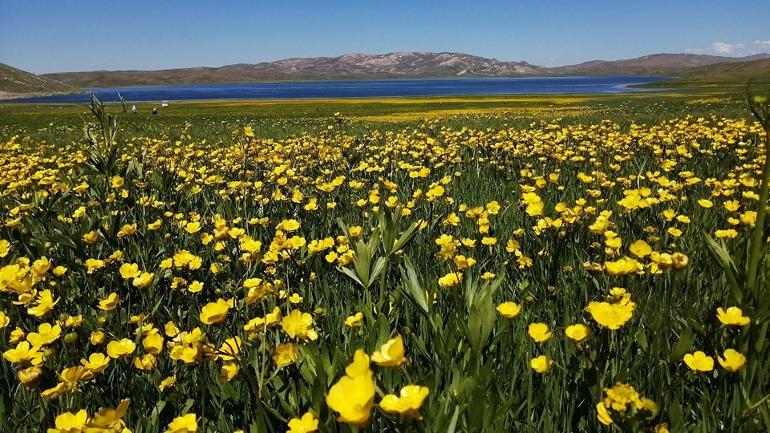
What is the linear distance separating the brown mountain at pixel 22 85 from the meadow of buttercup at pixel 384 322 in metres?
149

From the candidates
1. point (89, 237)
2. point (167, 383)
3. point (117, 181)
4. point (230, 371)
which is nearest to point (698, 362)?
point (230, 371)

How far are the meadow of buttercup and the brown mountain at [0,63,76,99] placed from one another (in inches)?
5884

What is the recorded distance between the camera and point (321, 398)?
1.40m

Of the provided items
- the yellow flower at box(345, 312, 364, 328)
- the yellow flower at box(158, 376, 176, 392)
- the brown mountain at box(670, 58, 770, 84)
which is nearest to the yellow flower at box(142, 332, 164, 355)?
the yellow flower at box(158, 376, 176, 392)

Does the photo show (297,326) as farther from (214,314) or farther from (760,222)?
(760,222)

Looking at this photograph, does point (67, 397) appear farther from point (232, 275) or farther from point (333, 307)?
point (232, 275)

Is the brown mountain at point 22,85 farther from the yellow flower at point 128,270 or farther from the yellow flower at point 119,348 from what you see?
the yellow flower at point 119,348

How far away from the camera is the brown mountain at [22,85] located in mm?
125938

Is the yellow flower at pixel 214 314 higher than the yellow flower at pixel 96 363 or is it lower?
higher

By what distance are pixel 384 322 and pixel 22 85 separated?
540 feet

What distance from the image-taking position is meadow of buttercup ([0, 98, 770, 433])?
156 cm

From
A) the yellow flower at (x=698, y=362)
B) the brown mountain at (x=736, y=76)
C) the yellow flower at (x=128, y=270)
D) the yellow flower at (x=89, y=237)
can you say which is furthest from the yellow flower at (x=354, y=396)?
the brown mountain at (x=736, y=76)

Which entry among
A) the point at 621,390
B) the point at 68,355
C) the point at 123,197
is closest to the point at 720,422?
the point at 621,390

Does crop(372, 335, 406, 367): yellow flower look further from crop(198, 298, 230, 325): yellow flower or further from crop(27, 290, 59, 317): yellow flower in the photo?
crop(27, 290, 59, 317): yellow flower
